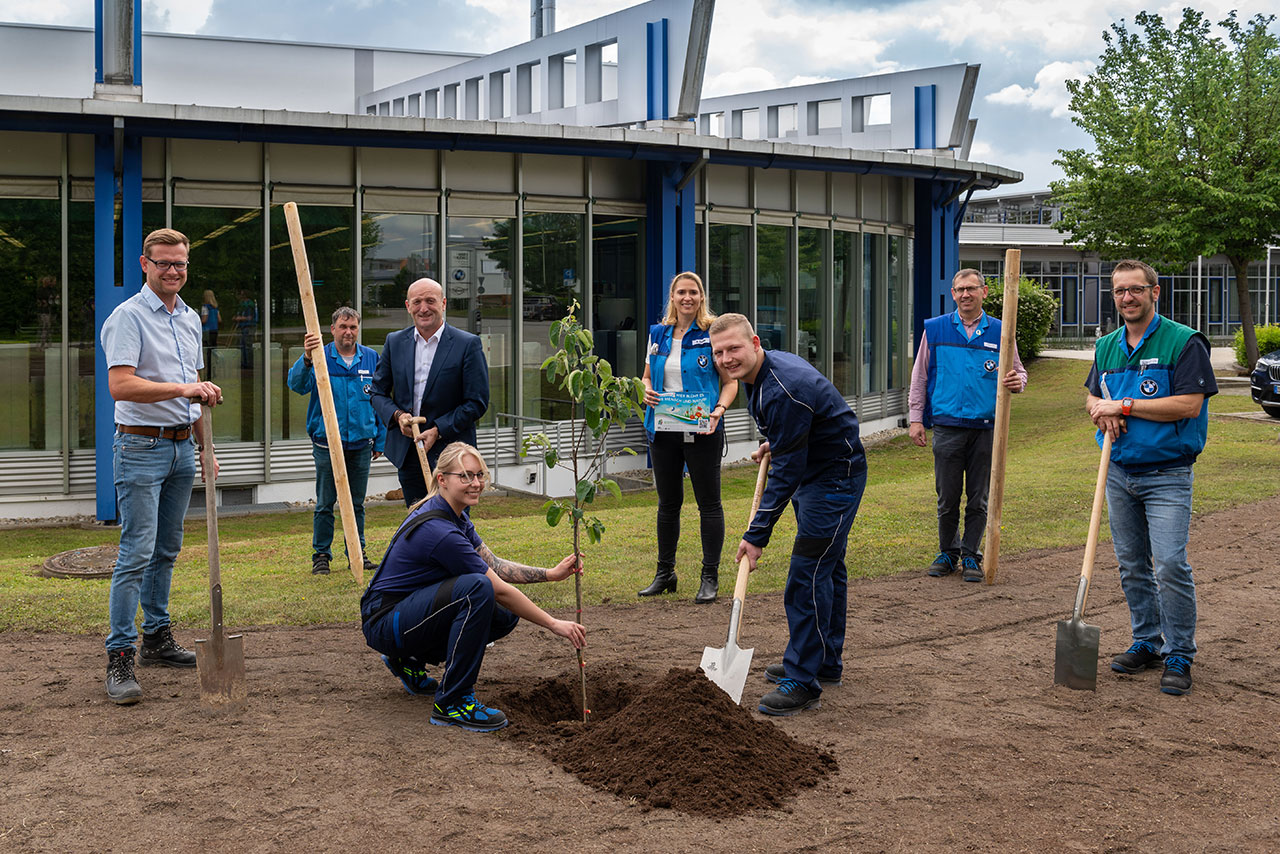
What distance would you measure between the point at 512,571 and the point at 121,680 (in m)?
1.90

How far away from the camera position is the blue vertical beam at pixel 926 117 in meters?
22.2

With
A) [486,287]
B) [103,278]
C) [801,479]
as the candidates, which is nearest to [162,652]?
[801,479]

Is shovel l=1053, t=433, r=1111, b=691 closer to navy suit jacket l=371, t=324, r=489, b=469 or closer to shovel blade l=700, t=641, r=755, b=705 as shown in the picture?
shovel blade l=700, t=641, r=755, b=705

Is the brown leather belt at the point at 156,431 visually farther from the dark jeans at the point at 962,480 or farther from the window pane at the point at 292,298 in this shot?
the window pane at the point at 292,298

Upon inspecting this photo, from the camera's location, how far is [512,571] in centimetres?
577

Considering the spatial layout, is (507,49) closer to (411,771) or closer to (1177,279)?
(411,771)

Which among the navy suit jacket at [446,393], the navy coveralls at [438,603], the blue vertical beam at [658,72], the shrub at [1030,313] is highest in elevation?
the blue vertical beam at [658,72]

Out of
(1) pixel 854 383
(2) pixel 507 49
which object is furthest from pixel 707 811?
(2) pixel 507 49

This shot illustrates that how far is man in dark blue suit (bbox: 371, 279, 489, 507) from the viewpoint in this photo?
7.16m

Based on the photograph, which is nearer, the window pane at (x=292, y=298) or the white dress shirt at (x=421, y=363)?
the white dress shirt at (x=421, y=363)

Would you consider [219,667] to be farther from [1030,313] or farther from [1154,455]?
[1030,313]

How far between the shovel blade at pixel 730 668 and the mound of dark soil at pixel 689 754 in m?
0.39

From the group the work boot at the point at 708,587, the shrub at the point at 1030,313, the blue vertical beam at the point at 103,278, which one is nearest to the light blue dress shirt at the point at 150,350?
the work boot at the point at 708,587

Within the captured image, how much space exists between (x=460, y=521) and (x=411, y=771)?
46.1 inches
